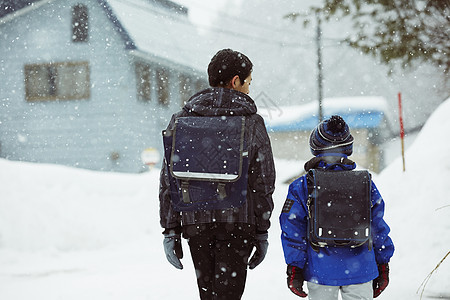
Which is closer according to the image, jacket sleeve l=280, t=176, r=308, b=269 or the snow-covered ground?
jacket sleeve l=280, t=176, r=308, b=269

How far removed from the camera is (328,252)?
2.69 metres

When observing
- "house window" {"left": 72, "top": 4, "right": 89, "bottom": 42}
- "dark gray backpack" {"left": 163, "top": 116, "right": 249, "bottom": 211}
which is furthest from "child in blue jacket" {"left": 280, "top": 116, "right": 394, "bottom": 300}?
"house window" {"left": 72, "top": 4, "right": 89, "bottom": 42}

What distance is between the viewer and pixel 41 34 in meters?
20.3

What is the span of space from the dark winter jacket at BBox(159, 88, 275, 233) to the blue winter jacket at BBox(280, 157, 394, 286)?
190mm

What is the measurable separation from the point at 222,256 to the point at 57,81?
62.6 ft

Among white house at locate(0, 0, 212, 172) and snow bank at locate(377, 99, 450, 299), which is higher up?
white house at locate(0, 0, 212, 172)

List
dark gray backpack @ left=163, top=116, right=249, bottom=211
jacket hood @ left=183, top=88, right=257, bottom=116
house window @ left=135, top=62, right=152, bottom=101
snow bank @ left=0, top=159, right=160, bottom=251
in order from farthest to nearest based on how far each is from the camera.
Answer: house window @ left=135, top=62, right=152, bottom=101 < snow bank @ left=0, top=159, right=160, bottom=251 < jacket hood @ left=183, top=88, right=257, bottom=116 < dark gray backpack @ left=163, top=116, right=249, bottom=211

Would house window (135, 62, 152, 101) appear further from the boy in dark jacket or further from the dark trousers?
the dark trousers

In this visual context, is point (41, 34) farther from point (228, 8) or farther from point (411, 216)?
point (228, 8)

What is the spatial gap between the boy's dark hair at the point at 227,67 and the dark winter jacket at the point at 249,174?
9 cm

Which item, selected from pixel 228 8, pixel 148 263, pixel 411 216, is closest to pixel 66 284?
pixel 148 263

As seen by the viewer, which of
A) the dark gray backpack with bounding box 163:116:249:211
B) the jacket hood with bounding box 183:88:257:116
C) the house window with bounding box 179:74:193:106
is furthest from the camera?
the house window with bounding box 179:74:193:106

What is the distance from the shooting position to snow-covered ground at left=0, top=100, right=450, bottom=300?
527 centimetres

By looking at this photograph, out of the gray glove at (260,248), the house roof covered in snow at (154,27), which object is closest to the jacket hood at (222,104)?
the gray glove at (260,248)
